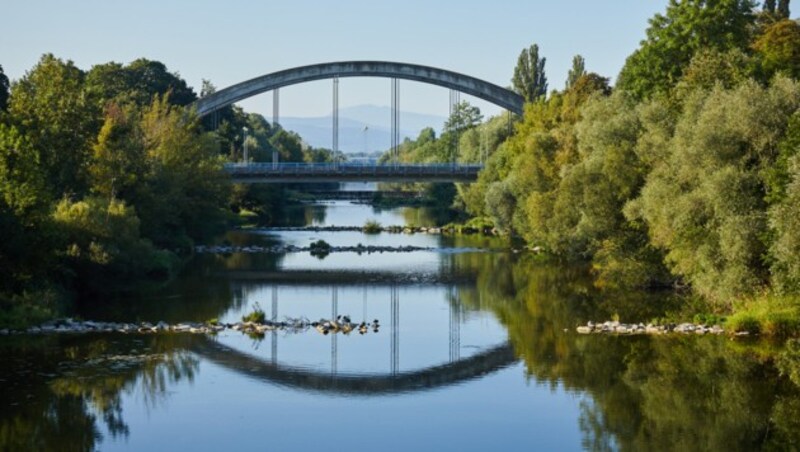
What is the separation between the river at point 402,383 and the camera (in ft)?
73.1

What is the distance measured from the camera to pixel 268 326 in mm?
34750

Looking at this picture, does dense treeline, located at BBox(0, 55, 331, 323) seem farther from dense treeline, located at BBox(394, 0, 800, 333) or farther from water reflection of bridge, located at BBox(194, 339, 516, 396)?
dense treeline, located at BBox(394, 0, 800, 333)

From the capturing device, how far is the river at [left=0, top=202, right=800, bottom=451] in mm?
22281

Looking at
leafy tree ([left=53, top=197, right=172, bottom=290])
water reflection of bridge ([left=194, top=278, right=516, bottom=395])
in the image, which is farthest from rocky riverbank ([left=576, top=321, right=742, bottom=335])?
leafy tree ([left=53, top=197, right=172, bottom=290])

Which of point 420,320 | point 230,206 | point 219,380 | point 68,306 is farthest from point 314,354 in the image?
point 230,206

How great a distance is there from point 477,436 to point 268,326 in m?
13.6

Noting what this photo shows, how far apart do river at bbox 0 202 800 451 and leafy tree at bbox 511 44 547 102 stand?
58207mm

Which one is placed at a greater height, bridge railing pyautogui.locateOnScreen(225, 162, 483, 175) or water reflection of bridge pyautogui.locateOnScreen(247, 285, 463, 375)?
bridge railing pyautogui.locateOnScreen(225, 162, 483, 175)

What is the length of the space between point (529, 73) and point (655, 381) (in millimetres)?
73526

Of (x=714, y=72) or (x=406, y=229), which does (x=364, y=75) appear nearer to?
(x=406, y=229)

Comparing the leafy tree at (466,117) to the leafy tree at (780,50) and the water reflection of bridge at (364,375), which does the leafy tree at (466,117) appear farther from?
the water reflection of bridge at (364,375)

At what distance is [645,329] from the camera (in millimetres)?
32844

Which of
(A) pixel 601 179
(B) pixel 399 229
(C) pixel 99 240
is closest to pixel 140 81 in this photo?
(B) pixel 399 229

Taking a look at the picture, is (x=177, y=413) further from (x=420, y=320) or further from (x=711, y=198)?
(x=711, y=198)
